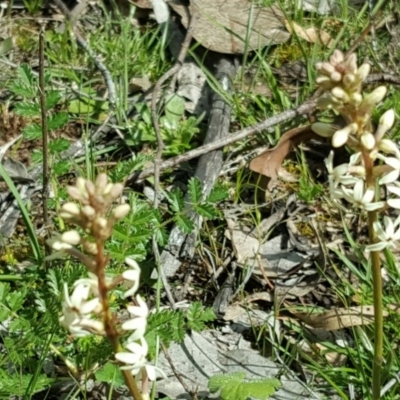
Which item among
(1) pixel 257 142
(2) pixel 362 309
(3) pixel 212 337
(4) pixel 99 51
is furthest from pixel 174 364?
(4) pixel 99 51

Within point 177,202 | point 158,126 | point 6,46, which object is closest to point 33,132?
point 177,202

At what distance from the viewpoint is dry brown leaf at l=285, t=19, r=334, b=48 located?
4.20m

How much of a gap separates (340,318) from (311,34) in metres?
1.78

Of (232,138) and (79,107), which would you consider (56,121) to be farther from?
(79,107)

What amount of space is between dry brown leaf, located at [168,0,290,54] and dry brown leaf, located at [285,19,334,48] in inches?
2.2

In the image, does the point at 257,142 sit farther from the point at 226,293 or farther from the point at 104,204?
the point at 104,204

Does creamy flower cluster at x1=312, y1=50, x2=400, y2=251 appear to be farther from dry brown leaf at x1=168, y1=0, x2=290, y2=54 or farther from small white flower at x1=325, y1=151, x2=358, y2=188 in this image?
dry brown leaf at x1=168, y1=0, x2=290, y2=54

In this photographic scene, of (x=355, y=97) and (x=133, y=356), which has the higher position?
(x=355, y=97)

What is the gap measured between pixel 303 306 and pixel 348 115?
140cm

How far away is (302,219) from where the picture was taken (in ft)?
11.7

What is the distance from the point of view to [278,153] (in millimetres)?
3695

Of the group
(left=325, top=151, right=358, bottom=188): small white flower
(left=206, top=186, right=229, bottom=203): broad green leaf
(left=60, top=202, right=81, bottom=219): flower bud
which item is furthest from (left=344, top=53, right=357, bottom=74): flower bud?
(left=206, top=186, right=229, bottom=203): broad green leaf

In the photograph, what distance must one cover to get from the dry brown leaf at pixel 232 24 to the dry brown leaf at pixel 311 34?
56mm

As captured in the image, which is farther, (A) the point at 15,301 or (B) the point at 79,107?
(B) the point at 79,107
